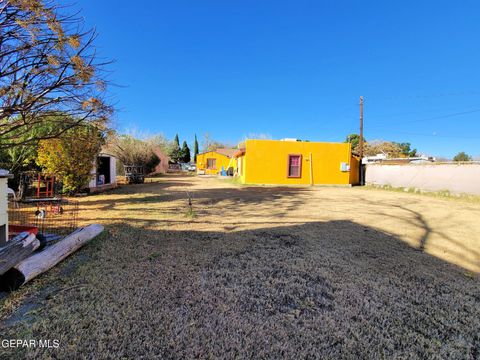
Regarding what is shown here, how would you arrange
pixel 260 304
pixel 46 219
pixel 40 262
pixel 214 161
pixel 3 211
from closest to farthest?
pixel 260 304, pixel 40 262, pixel 3 211, pixel 46 219, pixel 214 161

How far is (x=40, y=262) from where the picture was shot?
2.88 m

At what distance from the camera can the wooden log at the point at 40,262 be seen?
101 inches

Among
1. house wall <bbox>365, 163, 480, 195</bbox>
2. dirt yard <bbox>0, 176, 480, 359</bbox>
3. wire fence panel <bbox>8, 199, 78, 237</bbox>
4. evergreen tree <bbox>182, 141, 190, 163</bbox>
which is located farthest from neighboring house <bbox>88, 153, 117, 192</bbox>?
evergreen tree <bbox>182, 141, 190, 163</bbox>

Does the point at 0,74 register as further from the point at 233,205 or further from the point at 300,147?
the point at 300,147

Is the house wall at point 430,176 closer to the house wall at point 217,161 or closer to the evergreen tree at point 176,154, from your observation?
the house wall at point 217,161

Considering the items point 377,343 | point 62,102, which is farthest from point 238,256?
point 62,102

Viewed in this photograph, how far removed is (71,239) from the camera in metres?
3.58

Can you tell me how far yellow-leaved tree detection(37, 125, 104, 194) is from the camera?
8672 mm

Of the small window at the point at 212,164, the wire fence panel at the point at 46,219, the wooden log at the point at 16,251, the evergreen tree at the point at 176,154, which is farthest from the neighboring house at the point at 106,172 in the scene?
the evergreen tree at the point at 176,154

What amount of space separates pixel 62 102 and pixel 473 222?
945cm

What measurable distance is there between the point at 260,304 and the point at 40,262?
253cm
